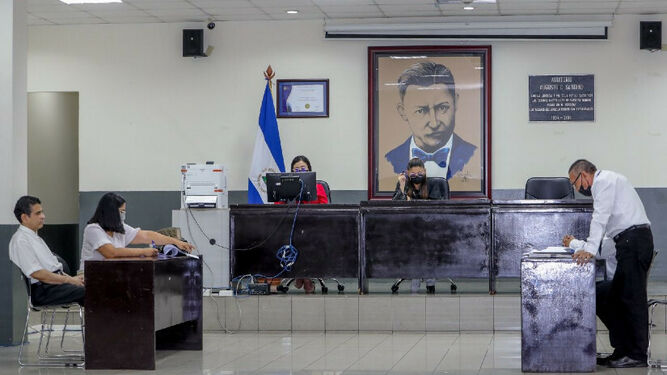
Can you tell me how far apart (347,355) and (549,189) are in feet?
12.1

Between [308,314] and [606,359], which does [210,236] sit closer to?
[308,314]

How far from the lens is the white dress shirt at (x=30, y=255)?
696 centimetres

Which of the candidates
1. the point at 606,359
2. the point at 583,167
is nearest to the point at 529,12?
the point at 583,167

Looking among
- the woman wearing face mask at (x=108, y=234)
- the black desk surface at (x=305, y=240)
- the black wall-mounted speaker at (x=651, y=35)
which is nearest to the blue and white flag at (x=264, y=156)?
the black desk surface at (x=305, y=240)

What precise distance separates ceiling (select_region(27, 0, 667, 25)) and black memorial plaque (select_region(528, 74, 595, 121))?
757 millimetres

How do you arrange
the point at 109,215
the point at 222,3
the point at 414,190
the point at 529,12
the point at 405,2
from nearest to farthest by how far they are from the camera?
1. the point at 109,215
2. the point at 414,190
3. the point at 405,2
4. the point at 222,3
5. the point at 529,12

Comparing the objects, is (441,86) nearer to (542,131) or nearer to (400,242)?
(542,131)

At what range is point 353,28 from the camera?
11.7m

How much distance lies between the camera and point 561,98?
11.6 meters

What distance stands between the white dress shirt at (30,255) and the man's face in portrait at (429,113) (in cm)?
560

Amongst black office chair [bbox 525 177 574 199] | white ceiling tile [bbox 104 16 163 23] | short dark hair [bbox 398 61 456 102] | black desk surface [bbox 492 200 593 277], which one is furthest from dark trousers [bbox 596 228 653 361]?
white ceiling tile [bbox 104 16 163 23]

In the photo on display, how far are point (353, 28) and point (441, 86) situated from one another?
48.1 inches

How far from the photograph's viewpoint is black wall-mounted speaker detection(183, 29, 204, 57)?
11875 millimetres

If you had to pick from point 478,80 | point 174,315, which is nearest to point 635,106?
point 478,80
